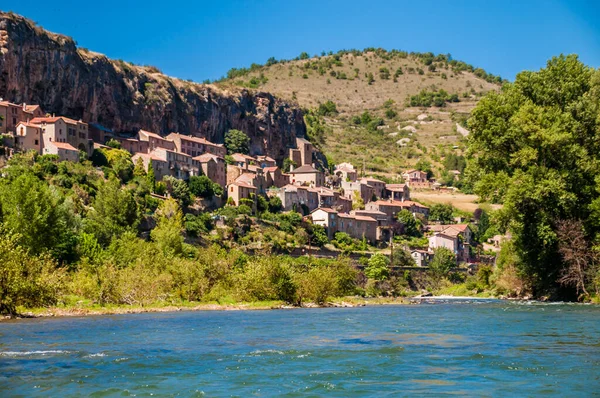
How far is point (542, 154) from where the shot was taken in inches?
1822

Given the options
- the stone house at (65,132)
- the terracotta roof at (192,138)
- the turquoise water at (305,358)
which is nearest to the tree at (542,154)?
the turquoise water at (305,358)

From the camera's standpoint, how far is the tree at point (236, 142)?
13838cm

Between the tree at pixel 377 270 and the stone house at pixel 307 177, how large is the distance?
1699 inches

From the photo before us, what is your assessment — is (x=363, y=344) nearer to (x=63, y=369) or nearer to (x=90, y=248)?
(x=63, y=369)

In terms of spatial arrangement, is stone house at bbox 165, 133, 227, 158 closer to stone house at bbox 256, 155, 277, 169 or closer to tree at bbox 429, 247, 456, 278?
stone house at bbox 256, 155, 277, 169

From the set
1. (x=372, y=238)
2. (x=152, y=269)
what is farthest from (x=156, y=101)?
(x=152, y=269)

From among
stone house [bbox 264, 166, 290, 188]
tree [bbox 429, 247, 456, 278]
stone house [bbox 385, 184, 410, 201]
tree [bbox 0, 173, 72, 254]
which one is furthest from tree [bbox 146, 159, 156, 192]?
stone house [bbox 385, 184, 410, 201]

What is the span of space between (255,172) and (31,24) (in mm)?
39158

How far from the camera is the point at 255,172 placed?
124m

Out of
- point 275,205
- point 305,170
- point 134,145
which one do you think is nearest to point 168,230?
point 134,145

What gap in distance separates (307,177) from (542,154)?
89.5 m

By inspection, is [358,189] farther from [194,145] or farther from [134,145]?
[134,145]

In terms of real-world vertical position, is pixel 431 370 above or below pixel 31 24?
below

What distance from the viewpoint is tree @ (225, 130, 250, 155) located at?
454 feet
